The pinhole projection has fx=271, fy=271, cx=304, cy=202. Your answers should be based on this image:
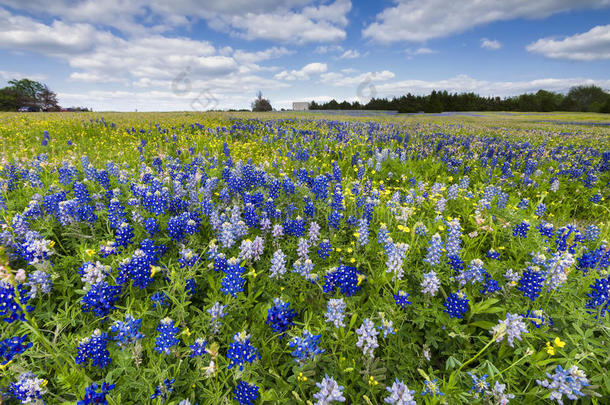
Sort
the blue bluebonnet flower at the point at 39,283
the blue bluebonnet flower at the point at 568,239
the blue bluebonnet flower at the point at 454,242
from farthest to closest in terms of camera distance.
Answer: the blue bluebonnet flower at the point at 568,239, the blue bluebonnet flower at the point at 454,242, the blue bluebonnet flower at the point at 39,283

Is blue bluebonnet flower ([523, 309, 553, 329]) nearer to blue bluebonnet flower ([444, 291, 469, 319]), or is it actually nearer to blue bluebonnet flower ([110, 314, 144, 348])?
blue bluebonnet flower ([444, 291, 469, 319])

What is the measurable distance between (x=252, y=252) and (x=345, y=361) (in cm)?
139

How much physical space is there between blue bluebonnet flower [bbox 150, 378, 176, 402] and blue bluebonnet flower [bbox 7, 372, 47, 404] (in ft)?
2.24

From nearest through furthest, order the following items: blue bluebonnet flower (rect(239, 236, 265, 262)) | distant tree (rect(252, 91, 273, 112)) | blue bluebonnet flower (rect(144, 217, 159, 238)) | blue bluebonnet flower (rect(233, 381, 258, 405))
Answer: blue bluebonnet flower (rect(233, 381, 258, 405))
blue bluebonnet flower (rect(239, 236, 265, 262))
blue bluebonnet flower (rect(144, 217, 159, 238))
distant tree (rect(252, 91, 273, 112))

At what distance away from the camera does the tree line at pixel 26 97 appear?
58.9m

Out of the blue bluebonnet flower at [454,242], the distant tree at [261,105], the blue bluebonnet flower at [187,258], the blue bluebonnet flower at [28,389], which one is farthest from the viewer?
the distant tree at [261,105]

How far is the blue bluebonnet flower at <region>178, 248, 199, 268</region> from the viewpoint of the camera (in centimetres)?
272

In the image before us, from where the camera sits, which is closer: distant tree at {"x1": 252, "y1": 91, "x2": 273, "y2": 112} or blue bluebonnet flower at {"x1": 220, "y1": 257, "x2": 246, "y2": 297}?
blue bluebonnet flower at {"x1": 220, "y1": 257, "x2": 246, "y2": 297}

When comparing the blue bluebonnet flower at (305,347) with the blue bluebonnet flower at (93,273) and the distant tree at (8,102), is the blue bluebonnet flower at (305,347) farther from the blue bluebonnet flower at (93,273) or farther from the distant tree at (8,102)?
the distant tree at (8,102)

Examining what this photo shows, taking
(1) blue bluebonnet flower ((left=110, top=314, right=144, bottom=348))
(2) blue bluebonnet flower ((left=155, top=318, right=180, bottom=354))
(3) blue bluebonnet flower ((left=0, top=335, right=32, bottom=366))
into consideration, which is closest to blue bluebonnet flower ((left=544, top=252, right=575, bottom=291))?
(2) blue bluebonnet flower ((left=155, top=318, right=180, bottom=354))

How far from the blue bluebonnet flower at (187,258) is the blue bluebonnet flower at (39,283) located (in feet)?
3.93

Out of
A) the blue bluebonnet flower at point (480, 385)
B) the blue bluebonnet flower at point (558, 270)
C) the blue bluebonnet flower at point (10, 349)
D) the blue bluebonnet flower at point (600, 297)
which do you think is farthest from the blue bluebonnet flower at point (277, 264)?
the blue bluebonnet flower at point (600, 297)

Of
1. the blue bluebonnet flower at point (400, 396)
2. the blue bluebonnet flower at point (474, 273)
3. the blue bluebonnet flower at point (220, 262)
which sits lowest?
the blue bluebonnet flower at point (400, 396)

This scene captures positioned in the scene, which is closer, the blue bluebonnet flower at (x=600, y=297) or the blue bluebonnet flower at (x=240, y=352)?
the blue bluebonnet flower at (x=240, y=352)
